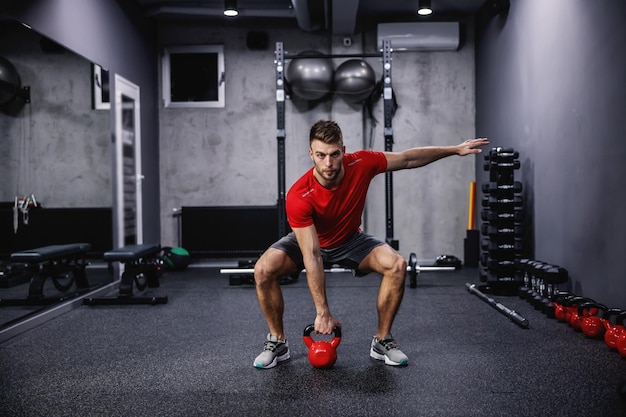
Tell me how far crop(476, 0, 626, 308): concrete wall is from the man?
A: 1.05m

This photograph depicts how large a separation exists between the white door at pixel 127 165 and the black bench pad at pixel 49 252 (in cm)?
72

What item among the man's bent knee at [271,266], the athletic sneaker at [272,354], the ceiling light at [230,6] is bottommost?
the athletic sneaker at [272,354]

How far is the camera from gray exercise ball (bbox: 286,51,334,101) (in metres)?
5.24

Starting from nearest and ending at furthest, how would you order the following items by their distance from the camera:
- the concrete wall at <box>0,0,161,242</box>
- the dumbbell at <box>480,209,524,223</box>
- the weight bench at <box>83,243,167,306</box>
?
the concrete wall at <box>0,0,161,242</box> → the weight bench at <box>83,243,167,306</box> → the dumbbell at <box>480,209,524,223</box>

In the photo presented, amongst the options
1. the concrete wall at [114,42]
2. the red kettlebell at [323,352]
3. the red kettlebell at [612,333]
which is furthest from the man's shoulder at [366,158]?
the concrete wall at [114,42]

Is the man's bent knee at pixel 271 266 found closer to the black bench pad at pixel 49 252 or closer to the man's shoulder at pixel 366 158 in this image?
the man's shoulder at pixel 366 158

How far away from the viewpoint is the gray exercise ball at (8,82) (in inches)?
122

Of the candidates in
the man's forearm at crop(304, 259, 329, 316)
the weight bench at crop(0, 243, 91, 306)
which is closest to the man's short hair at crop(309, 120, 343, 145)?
the man's forearm at crop(304, 259, 329, 316)

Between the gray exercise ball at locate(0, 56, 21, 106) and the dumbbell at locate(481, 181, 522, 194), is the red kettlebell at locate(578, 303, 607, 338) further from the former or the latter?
the gray exercise ball at locate(0, 56, 21, 106)

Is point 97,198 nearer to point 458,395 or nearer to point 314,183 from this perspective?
point 314,183

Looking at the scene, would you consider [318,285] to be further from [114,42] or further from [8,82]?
[114,42]

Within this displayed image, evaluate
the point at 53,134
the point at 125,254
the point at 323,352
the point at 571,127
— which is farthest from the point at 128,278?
Answer: the point at 571,127

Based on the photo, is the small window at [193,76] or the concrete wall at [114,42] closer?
the concrete wall at [114,42]

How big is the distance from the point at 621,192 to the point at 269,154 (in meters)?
3.66
